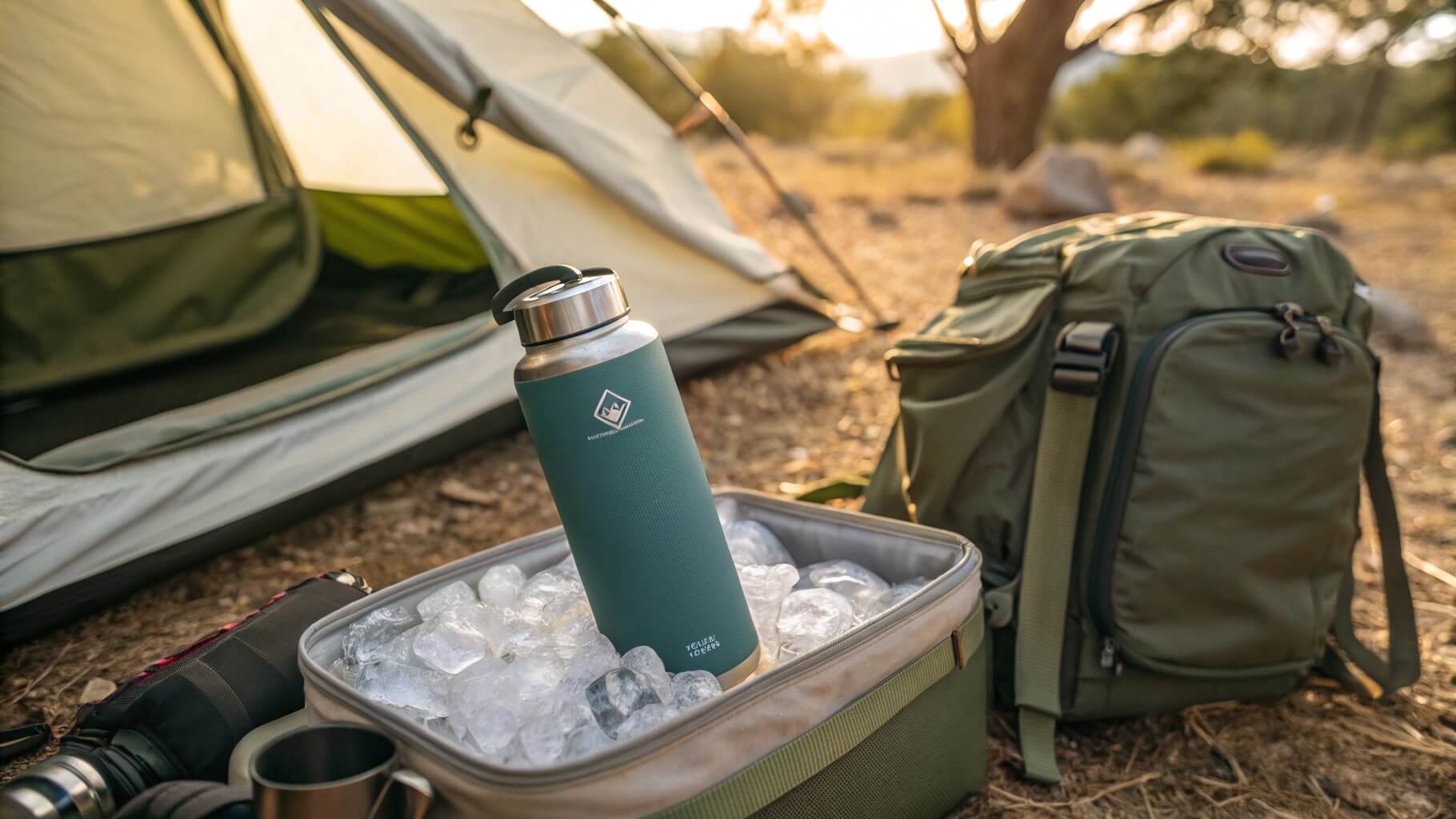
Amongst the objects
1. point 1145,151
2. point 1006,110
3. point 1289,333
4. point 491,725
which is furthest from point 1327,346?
point 1145,151

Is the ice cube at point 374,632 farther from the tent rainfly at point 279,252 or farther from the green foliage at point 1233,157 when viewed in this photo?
the green foliage at point 1233,157

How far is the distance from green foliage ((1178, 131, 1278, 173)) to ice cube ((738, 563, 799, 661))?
8.83 meters

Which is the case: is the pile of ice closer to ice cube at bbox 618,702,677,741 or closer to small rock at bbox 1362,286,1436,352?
ice cube at bbox 618,702,677,741

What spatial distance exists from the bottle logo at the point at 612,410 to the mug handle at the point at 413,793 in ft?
1.27

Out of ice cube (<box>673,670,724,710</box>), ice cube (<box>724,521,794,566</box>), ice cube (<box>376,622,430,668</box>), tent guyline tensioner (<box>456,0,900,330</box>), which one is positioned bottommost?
ice cube (<box>724,521,794,566</box>)

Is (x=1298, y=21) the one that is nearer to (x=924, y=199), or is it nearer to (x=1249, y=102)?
(x=924, y=199)

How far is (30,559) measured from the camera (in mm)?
1655

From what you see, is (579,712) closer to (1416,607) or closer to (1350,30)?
(1416,607)

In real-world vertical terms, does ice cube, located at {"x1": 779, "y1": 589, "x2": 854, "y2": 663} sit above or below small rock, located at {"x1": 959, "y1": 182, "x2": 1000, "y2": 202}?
below

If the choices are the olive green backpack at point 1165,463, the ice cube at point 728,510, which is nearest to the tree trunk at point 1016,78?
the olive green backpack at point 1165,463

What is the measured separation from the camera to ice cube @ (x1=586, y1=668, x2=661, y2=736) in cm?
104

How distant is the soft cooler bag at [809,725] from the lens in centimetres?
89

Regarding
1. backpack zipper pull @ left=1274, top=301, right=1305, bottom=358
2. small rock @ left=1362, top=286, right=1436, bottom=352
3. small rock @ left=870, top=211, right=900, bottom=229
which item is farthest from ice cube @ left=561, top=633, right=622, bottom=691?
small rock @ left=870, top=211, right=900, bottom=229

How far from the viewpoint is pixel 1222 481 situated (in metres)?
1.45
